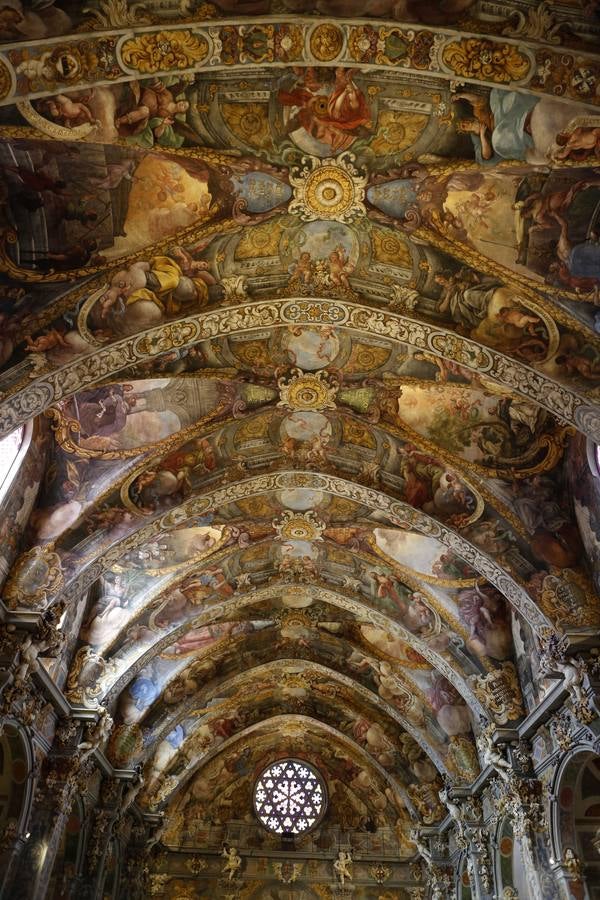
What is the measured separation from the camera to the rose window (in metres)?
27.0

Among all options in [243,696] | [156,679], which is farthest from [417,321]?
[243,696]

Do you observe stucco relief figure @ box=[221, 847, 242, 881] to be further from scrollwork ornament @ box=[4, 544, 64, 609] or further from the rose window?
scrollwork ornament @ box=[4, 544, 64, 609]

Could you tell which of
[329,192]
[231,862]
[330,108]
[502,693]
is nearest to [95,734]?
[502,693]

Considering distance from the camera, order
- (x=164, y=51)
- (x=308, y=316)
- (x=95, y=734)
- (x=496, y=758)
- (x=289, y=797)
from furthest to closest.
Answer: (x=289, y=797) → (x=95, y=734) → (x=496, y=758) → (x=308, y=316) → (x=164, y=51)

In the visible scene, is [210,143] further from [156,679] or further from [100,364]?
[156,679]

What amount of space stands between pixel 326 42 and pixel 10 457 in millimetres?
8709

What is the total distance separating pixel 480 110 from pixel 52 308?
6.25 metres

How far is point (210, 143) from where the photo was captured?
942cm

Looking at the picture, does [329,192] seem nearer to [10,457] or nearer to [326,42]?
[326,42]

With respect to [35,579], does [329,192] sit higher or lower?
higher

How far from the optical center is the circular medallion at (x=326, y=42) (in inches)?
317

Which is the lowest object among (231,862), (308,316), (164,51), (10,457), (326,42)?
(231,862)

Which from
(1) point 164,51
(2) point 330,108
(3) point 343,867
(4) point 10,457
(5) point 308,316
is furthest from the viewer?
(3) point 343,867

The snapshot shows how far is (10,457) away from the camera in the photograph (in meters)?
13.0
